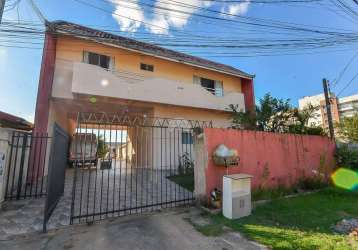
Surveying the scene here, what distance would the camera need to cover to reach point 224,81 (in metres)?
15.4

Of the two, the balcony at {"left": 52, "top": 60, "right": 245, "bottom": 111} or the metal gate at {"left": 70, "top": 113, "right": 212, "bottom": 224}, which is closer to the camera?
the metal gate at {"left": 70, "top": 113, "right": 212, "bottom": 224}

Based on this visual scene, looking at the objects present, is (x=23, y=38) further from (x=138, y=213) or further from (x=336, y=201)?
(x=336, y=201)

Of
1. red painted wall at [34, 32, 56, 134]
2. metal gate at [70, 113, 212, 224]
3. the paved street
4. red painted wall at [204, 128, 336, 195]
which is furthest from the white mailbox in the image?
red painted wall at [34, 32, 56, 134]

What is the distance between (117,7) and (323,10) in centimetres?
725

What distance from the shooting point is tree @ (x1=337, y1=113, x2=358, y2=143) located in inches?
726

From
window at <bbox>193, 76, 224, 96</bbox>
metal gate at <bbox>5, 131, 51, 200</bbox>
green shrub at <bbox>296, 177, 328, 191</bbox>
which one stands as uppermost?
window at <bbox>193, 76, 224, 96</bbox>

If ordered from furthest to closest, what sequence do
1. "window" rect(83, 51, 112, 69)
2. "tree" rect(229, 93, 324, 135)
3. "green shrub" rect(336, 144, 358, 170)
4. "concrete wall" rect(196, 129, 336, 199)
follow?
"window" rect(83, 51, 112, 69)
"tree" rect(229, 93, 324, 135)
"green shrub" rect(336, 144, 358, 170)
"concrete wall" rect(196, 129, 336, 199)

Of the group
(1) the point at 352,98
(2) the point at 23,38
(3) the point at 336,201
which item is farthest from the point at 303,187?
(1) the point at 352,98

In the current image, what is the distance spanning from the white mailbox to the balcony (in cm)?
722

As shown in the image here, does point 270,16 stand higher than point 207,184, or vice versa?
point 270,16

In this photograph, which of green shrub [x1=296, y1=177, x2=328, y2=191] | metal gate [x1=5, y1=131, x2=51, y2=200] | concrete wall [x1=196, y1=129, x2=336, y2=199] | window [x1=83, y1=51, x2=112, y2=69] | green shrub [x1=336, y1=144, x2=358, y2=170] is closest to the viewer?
concrete wall [x1=196, y1=129, x2=336, y2=199]

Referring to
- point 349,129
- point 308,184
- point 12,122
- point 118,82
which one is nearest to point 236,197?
point 308,184

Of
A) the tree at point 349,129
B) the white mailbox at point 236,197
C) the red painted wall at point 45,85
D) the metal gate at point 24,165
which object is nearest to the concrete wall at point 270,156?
the white mailbox at point 236,197

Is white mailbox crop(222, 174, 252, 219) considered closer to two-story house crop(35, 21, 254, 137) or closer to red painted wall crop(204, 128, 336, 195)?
red painted wall crop(204, 128, 336, 195)
